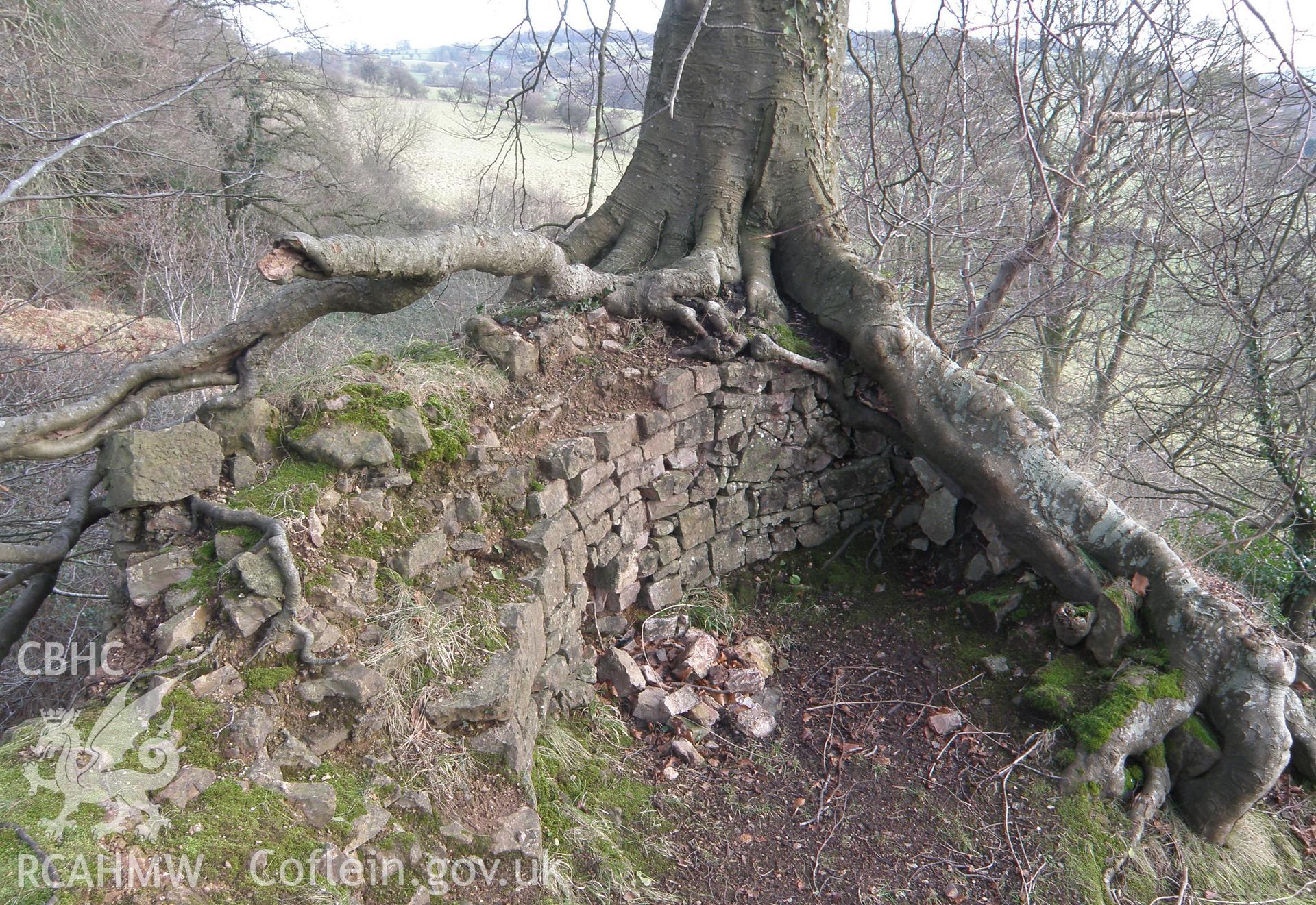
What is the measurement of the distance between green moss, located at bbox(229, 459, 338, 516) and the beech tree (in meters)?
0.36

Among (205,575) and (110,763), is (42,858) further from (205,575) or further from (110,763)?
(205,575)

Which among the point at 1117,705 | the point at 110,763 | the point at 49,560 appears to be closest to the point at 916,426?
the point at 1117,705

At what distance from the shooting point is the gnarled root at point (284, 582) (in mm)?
2609

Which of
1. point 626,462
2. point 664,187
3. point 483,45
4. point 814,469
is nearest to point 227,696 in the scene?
point 626,462

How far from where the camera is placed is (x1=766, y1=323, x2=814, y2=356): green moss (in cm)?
473

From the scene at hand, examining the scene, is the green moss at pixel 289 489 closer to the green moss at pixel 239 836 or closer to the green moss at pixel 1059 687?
the green moss at pixel 239 836

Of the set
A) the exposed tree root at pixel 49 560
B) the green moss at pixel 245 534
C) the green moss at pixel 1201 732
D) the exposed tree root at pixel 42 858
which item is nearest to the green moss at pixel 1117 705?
the green moss at pixel 1201 732

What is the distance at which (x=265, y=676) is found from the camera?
8.29ft

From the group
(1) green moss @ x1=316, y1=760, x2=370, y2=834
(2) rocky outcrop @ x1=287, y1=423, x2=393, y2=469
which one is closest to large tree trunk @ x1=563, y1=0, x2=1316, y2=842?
(2) rocky outcrop @ x1=287, y1=423, x2=393, y2=469

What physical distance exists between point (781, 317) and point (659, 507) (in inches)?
58.5

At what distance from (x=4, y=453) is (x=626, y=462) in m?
2.44

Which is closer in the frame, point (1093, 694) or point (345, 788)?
point (345, 788)

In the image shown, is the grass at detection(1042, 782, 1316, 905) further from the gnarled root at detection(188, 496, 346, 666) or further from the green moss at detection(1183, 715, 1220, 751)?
the gnarled root at detection(188, 496, 346, 666)

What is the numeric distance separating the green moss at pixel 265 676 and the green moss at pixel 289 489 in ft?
1.88
